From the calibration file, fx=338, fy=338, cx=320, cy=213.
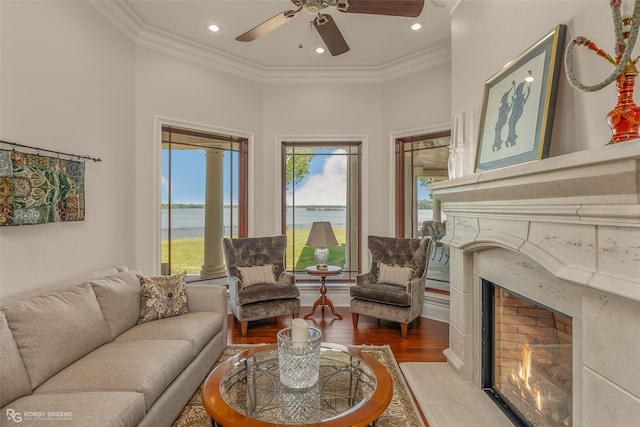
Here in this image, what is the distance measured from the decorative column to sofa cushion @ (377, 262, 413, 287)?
6.84 feet

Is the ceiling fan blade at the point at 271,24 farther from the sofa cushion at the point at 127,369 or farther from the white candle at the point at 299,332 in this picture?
the sofa cushion at the point at 127,369

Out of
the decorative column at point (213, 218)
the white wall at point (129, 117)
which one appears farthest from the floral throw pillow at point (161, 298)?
the decorative column at point (213, 218)

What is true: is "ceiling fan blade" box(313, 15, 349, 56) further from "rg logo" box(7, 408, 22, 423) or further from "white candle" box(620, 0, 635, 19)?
"rg logo" box(7, 408, 22, 423)

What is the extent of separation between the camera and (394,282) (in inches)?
154

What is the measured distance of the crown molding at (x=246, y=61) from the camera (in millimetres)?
3298

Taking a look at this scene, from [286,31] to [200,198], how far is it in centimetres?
223

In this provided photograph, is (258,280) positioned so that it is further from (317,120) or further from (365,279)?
(317,120)

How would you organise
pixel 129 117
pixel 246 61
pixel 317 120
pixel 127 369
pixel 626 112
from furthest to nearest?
pixel 317 120, pixel 246 61, pixel 129 117, pixel 127 369, pixel 626 112

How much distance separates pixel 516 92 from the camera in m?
2.01

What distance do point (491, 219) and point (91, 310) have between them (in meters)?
2.71

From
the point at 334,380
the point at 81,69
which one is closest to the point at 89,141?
the point at 81,69

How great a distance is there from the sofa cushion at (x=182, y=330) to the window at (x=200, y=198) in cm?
139

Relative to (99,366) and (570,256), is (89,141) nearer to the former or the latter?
(99,366)

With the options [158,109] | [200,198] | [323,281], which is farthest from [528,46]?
[200,198]
